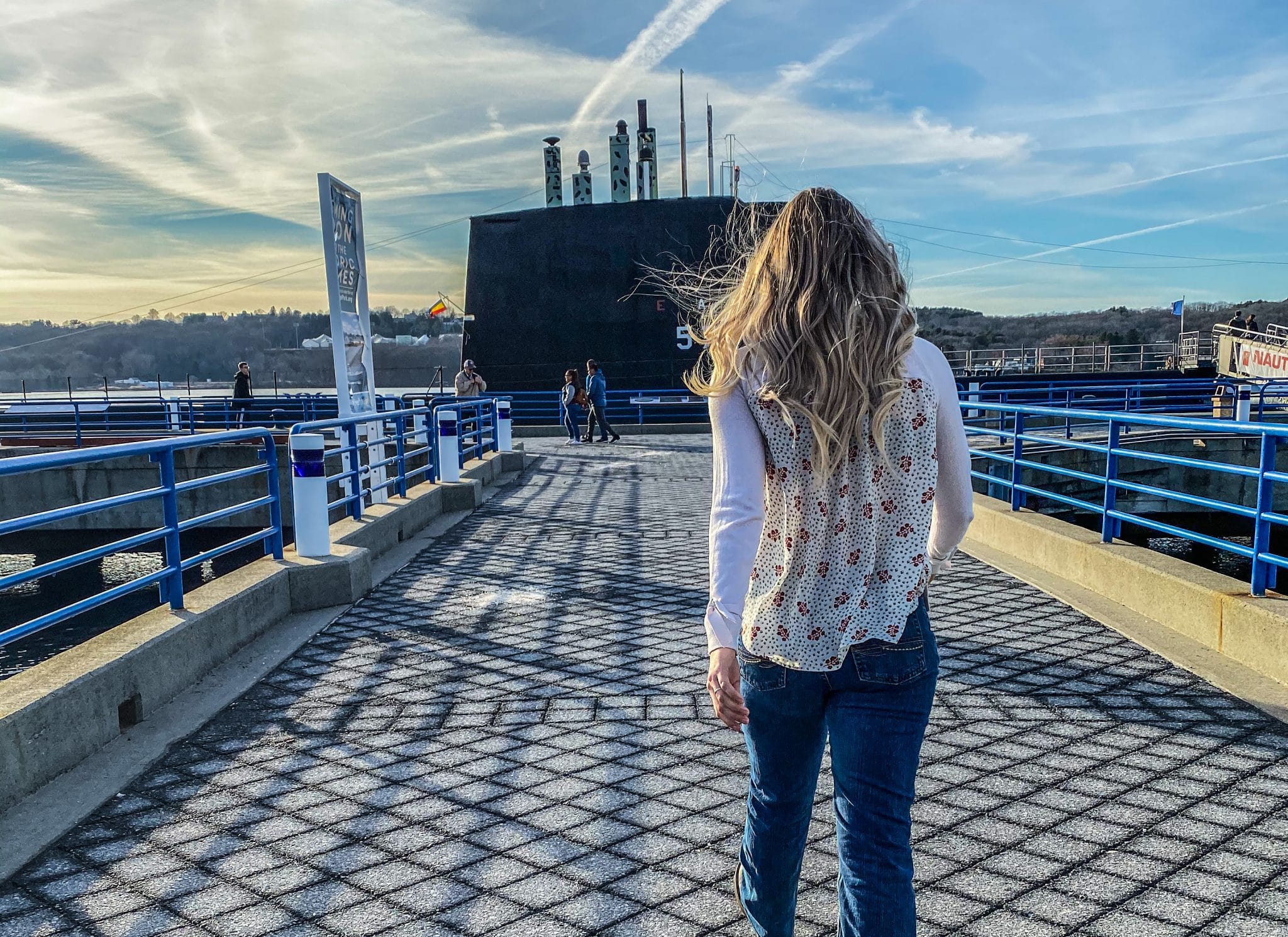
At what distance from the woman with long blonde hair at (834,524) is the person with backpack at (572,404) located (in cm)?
1956

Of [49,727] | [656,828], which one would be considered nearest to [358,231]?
[49,727]

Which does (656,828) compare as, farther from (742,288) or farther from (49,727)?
(49,727)

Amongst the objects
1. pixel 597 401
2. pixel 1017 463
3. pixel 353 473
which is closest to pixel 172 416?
pixel 597 401

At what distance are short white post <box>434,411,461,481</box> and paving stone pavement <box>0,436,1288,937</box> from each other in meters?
6.45

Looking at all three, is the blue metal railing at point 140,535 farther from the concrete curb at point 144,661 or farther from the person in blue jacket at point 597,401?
the person in blue jacket at point 597,401

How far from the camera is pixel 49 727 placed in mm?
4168

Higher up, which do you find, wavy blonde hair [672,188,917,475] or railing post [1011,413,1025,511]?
wavy blonde hair [672,188,917,475]

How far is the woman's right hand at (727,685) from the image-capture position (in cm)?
210

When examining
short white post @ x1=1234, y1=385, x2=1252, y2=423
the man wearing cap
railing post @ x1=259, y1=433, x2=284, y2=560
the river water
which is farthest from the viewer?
the man wearing cap

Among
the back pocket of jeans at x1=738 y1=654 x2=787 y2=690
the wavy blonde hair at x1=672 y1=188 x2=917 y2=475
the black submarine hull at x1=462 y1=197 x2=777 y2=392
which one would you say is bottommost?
the back pocket of jeans at x1=738 y1=654 x2=787 y2=690

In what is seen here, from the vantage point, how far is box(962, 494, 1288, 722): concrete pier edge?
5.20m

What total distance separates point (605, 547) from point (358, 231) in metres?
5.34

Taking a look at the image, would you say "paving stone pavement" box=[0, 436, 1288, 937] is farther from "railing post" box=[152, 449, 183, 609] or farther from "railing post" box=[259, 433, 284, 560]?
"railing post" box=[259, 433, 284, 560]

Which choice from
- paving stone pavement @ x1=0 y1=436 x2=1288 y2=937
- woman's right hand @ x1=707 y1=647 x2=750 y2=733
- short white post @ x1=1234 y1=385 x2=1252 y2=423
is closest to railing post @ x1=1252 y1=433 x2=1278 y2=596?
paving stone pavement @ x1=0 y1=436 x2=1288 y2=937
